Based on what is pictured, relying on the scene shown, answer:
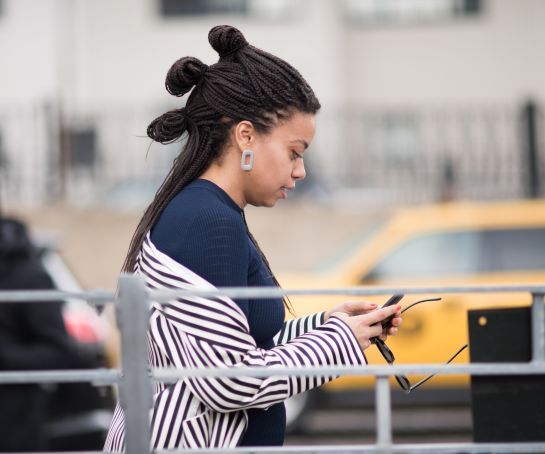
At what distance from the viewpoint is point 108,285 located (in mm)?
11602

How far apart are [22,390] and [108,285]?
7.35 metres

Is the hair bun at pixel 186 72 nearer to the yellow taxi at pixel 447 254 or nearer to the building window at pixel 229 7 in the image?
the yellow taxi at pixel 447 254

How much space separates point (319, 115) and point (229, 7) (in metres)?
10.6

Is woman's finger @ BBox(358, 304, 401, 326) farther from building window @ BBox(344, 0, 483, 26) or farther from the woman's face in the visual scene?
building window @ BBox(344, 0, 483, 26)

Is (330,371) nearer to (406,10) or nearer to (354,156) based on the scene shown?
(354,156)

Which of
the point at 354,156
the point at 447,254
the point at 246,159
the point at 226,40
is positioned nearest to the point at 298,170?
the point at 246,159

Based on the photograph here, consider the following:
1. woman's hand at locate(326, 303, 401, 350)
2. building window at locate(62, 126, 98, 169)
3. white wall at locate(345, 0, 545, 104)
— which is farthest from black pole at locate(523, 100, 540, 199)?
white wall at locate(345, 0, 545, 104)

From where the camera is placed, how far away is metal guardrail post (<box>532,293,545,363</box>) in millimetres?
2346

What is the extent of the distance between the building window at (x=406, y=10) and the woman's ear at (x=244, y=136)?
75.3 feet

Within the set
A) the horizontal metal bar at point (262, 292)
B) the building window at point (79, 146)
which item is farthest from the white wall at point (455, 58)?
the horizontal metal bar at point (262, 292)

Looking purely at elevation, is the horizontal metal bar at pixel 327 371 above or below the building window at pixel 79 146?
below

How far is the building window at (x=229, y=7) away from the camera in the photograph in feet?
77.9

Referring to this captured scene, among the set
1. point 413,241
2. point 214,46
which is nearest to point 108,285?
point 413,241

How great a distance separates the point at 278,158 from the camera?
8.07 ft
